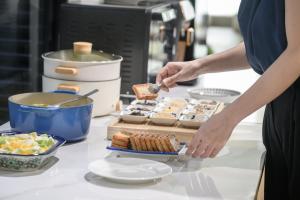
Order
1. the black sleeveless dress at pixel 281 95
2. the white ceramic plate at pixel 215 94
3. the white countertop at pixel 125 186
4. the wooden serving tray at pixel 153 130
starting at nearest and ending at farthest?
1. the white countertop at pixel 125 186
2. the black sleeveless dress at pixel 281 95
3. the wooden serving tray at pixel 153 130
4. the white ceramic plate at pixel 215 94

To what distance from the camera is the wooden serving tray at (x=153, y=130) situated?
163 cm

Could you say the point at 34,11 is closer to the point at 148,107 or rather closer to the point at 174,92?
the point at 174,92

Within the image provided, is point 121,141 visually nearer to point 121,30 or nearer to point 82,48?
point 82,48

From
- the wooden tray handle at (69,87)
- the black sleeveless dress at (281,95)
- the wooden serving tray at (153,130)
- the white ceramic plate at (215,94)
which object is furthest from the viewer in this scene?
the white ceramic plate at (215,94)

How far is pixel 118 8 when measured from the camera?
7.10ft

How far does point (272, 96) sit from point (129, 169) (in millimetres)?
369

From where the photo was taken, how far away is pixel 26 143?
4.53 feet

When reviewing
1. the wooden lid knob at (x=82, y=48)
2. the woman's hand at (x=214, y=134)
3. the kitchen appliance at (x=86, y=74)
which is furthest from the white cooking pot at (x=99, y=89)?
the woman's hand at (x=214, y=134)

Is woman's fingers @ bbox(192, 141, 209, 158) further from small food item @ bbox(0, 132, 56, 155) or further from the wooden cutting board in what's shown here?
small food item @ bbox(0, 132, 56, 155)

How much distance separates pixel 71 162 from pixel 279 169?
0.58m

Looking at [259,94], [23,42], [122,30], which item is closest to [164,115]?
[259,94]

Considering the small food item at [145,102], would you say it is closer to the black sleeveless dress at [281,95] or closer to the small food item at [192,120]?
the small food item at [192,120]

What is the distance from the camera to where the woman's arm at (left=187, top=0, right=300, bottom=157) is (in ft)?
4.29

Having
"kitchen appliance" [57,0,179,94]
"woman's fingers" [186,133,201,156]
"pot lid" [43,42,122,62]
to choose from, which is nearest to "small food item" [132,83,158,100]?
"pot lid" [43,42,122,62]
